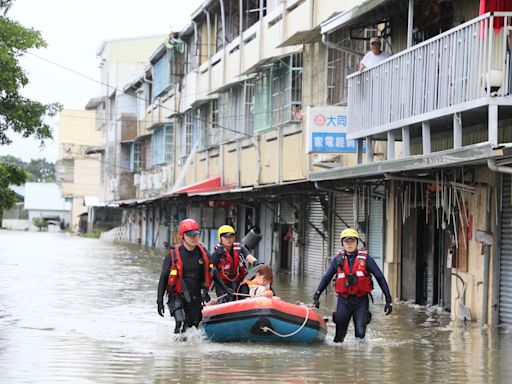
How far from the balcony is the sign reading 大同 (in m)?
1.67

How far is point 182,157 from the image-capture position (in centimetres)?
4300

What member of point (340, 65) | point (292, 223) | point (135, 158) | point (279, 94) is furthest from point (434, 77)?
point (135, 158)

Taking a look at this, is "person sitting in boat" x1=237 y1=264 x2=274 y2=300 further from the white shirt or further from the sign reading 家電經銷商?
the sign reading 家電經銷商

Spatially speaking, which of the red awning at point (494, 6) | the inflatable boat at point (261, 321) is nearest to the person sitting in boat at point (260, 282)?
the inflatable boat at point (261, 321)

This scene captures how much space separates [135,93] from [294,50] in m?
34.7

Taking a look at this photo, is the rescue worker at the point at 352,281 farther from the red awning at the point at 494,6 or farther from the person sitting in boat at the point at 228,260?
the red awning at the point at 494,6

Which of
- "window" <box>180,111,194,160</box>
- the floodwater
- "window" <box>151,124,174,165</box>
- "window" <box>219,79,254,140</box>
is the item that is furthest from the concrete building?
the floodwater

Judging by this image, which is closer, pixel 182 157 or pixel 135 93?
pixel 182 157

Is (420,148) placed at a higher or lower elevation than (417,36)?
lower

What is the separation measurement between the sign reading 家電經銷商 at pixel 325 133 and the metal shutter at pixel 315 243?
5312mm

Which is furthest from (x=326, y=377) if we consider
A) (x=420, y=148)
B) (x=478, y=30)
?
(x=420, y=148)

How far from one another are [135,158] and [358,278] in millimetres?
47117

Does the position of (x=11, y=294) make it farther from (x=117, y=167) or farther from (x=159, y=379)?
(x=117, y=167)

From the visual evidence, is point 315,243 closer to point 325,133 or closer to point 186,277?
point 325,133
